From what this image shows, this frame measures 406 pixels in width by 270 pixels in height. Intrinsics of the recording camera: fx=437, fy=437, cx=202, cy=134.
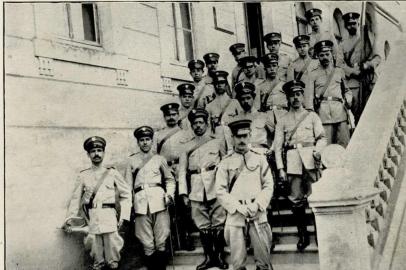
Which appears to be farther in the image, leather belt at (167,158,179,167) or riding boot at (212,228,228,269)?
leather belt at (167,158,179,167)

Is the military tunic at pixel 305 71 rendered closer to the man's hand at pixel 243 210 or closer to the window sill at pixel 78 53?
the man's hand at pixel 243 210

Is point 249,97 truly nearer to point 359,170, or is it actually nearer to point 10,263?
point 359,170

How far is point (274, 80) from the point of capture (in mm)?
4941

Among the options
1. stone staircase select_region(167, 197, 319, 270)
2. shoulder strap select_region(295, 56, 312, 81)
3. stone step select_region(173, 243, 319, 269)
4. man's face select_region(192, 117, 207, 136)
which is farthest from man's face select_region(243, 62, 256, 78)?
stone step select_region(173, 243, 319, 269)

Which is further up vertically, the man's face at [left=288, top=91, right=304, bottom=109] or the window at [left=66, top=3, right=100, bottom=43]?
the window at [left=66, top=3, right=100, bottom=43]

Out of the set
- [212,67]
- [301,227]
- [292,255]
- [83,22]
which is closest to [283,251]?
[292,255]

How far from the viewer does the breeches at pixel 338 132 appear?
4328mm

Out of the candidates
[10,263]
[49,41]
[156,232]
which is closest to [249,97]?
[156,232]

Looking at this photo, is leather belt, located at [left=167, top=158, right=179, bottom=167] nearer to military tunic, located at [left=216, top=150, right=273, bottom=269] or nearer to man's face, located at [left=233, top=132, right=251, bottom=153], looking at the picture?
military tunic, located at [left=216, top=150, right=273, bottom=269]

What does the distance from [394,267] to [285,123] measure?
1568 mm

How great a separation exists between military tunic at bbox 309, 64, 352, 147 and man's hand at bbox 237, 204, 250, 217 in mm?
1470

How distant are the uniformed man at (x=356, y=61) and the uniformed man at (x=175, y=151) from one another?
6.27ft

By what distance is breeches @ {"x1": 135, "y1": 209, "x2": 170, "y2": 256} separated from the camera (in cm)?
391

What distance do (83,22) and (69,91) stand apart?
836 millimetres
